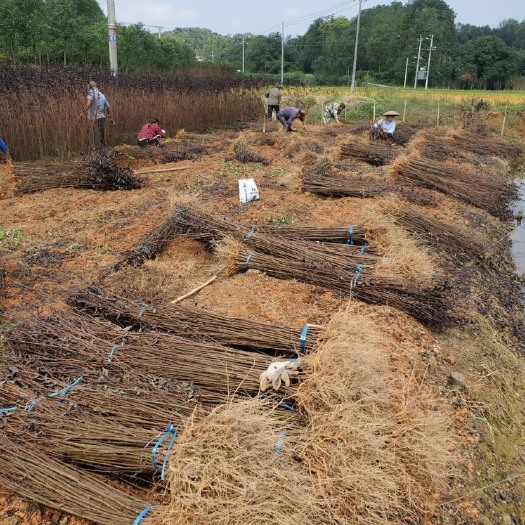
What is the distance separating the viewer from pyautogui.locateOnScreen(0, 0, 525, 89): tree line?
66.1 feet

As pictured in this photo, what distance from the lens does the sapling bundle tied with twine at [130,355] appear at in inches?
124

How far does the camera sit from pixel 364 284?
464 cm

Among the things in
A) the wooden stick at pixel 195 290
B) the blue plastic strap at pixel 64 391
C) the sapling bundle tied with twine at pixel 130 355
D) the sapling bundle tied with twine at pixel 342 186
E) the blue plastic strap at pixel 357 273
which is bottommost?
the wooden stick at pixel 195 290

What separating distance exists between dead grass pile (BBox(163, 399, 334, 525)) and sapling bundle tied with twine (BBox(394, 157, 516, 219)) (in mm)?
7829

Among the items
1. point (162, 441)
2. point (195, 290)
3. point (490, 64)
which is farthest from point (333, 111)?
point (490, 64)

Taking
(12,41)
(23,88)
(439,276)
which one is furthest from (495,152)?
(12,41)

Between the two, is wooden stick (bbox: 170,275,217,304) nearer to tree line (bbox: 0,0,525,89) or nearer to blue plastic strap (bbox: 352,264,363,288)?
blue plastic strap (bbox: 352,264,363,288)

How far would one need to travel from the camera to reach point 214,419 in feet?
8.11

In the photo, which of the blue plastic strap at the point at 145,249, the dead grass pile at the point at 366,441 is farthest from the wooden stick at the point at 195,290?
the dead grass pile at the point at 366,441

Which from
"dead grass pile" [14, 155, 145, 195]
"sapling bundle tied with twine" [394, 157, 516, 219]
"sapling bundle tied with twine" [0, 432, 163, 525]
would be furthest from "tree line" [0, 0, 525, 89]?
"sapling bundle tied with twine" [0, 432, 163, 525]

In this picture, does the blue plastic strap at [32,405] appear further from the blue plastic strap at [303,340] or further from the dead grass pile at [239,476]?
the blue plastic strap at [303,340]

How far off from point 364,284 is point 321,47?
75966 mm

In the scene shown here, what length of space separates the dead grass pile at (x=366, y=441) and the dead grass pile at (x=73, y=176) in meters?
6.93

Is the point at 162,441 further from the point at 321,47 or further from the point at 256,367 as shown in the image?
the point at 321,47
